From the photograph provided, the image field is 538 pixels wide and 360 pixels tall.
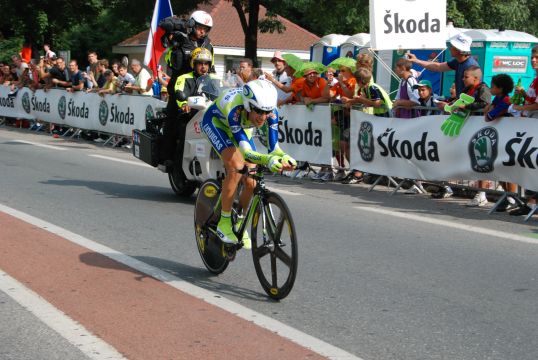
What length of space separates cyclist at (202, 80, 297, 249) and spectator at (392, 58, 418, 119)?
6115mm

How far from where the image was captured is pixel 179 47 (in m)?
11.8

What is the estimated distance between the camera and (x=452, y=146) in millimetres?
11711

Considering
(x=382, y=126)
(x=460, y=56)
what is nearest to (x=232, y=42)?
(x=382, y=126)

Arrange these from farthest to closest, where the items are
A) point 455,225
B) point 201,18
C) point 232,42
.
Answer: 1. point 232,42
2. point 201,18
3. point 455,225

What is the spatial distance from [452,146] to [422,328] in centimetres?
615

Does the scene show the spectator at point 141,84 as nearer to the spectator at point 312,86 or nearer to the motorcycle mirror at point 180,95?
the spectator at point 312,86

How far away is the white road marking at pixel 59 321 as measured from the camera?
5.27 metres

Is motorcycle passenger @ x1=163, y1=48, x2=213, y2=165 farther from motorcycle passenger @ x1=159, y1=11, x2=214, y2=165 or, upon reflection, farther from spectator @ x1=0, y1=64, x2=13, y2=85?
spectator @ x1=0, y1=64, x2=13, y2=85

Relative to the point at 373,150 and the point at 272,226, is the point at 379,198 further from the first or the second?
the point at 272,226

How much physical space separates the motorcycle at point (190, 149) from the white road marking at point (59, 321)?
3.91 m

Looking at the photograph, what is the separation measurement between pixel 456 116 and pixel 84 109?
11954 millimetres

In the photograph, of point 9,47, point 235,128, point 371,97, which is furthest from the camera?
point 9,47

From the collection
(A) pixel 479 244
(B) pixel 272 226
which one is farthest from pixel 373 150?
(B) pixel 272 226

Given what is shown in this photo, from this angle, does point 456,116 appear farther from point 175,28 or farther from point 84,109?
point 84,109
